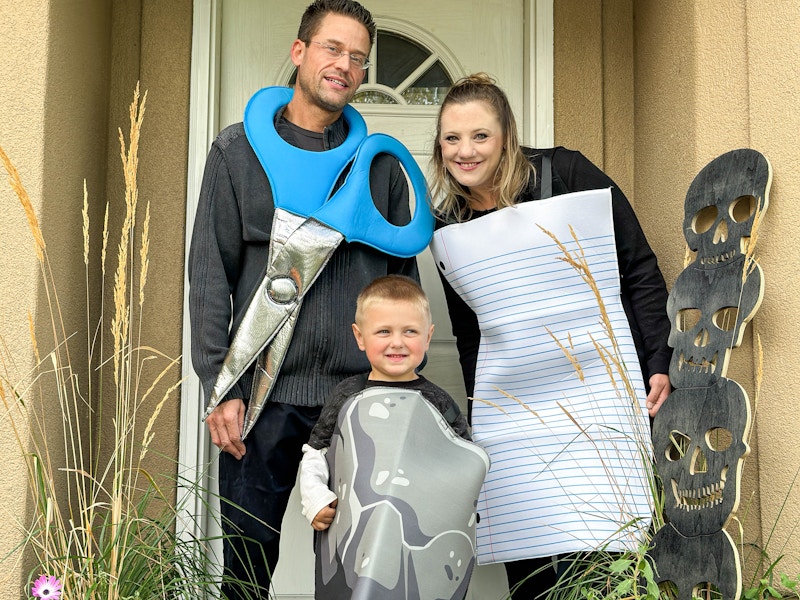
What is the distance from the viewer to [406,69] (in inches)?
150

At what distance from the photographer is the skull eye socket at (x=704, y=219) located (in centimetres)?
275

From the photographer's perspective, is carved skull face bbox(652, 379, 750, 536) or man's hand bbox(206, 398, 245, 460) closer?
carved skull face bbox(652, 379, 750, 536)

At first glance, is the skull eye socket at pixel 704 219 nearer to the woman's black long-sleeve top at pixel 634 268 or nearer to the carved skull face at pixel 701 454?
the woman's black long-sleeve top at pixel 634 268

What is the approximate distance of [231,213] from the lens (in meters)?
2.76

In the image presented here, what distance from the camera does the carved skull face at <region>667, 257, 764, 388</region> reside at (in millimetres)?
2455

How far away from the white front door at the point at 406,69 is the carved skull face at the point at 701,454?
3.87ft

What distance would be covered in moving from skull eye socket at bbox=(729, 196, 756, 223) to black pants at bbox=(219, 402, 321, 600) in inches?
53.2

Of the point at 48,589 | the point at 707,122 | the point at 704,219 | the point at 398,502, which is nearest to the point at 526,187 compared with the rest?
the point at 704,219

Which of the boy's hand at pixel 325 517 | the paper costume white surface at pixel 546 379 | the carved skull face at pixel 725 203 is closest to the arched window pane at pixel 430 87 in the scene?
the paper costume white surface at pixel 546 379

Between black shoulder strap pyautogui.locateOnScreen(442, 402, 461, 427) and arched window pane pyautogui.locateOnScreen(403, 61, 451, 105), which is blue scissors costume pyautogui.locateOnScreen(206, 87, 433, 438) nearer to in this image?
black shoulder strap pyautogui.locateOnScreen(442, 402, 461, 427)

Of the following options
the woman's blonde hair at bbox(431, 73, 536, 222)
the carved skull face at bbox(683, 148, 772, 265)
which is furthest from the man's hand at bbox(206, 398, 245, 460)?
the carved skull face at bbox(683, 148, 772, 265)

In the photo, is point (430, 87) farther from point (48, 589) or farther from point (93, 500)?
point (48, 589)

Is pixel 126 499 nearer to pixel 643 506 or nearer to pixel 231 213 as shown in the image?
pixel 231 213

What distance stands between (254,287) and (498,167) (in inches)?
31.9
